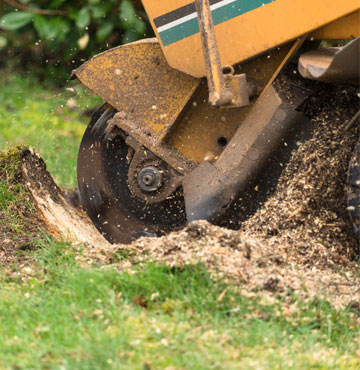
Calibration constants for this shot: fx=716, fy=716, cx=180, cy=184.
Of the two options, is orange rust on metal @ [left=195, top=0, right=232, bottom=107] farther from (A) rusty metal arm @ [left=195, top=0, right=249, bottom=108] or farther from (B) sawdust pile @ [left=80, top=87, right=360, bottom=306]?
(B) sawdust pile @ [left=80, top=87, right=360, bottom=306]

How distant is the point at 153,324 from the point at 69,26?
4321 millimetres

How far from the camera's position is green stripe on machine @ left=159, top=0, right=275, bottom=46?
3236 millimetres

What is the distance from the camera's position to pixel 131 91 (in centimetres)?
371

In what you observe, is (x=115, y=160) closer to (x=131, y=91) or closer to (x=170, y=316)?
(x=131, y=91)

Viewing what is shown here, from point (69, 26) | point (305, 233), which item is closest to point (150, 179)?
point (305, 233)

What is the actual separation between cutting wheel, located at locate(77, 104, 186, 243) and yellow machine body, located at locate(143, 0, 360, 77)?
0.62 metres

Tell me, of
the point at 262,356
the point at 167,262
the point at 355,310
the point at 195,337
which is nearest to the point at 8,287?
the point at 167,262

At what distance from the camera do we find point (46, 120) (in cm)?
618

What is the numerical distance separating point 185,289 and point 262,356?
0.47 meters

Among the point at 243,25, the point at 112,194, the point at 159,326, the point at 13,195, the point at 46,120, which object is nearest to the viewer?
the point at 159,326

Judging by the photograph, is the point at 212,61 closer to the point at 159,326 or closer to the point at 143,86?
the point at 143,86

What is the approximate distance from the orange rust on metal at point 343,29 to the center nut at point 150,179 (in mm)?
1058

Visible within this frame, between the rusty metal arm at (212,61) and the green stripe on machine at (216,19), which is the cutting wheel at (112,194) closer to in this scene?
the green stripe on machine at (216,19)

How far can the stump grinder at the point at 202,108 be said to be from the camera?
3.18 m
